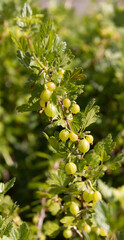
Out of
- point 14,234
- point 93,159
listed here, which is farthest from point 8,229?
point 93,159

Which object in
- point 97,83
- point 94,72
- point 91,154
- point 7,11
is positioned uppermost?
point 7,11

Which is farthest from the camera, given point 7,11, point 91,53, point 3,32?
point 91,53

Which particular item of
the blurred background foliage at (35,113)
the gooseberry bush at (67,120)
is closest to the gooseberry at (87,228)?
the gooseberry bush at (67,120)

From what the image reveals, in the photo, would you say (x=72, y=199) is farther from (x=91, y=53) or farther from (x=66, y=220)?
(x=91, y=53)

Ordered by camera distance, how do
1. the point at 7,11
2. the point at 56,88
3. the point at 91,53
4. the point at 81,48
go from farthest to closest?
the point at 81,48, the point at 91,53, the point at 7,11, the point at 56,88

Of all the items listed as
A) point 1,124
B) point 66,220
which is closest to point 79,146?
point 66,220

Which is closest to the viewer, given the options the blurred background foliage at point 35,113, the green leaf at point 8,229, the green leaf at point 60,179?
the green leaf at point 8,229

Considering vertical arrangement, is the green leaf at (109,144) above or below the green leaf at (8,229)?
above

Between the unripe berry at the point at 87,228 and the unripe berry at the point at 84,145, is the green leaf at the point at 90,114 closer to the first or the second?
the unripe berry at the point at 84,145

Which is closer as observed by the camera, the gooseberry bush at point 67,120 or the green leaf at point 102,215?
the green leaf at point 102,215
